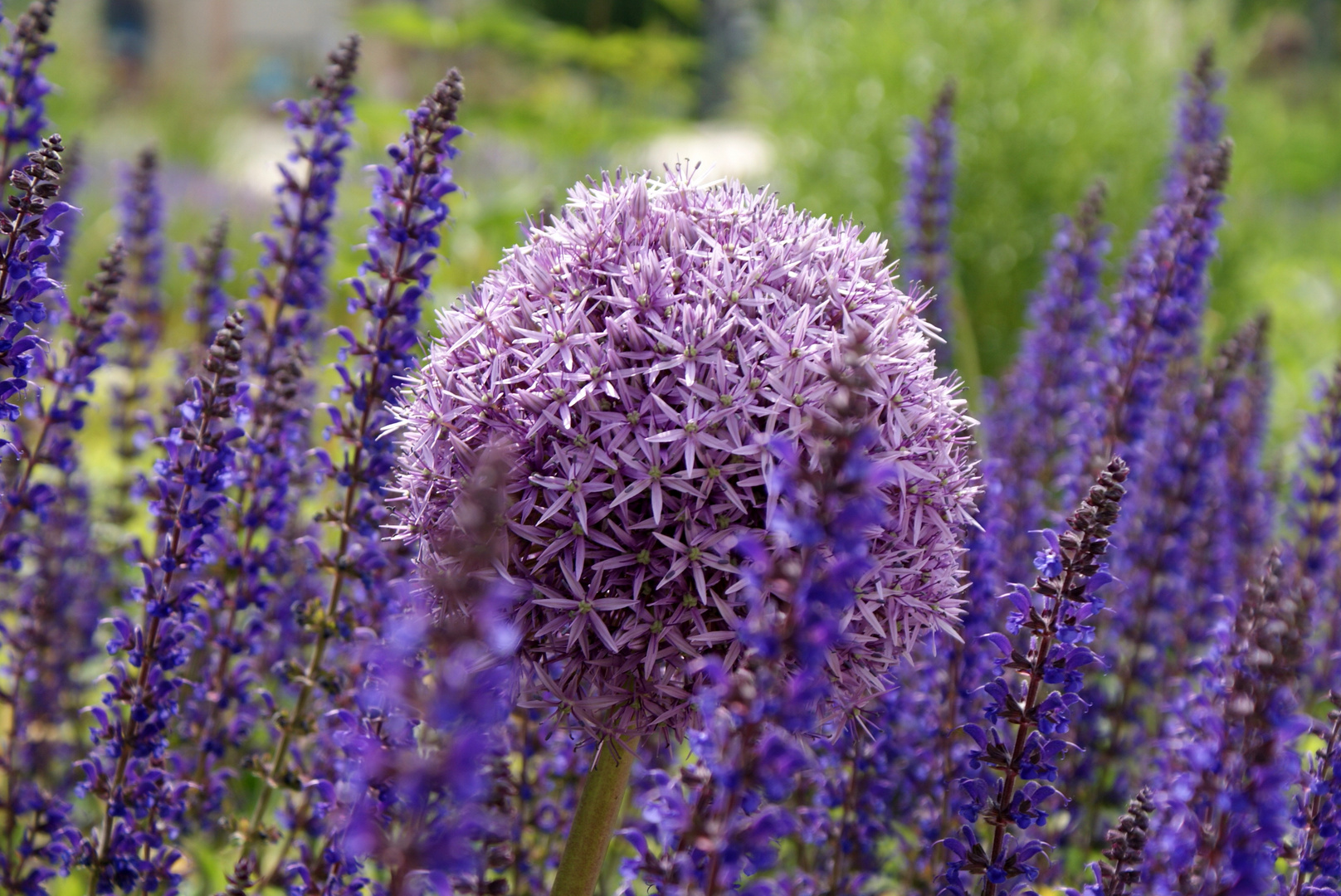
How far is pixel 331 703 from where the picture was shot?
4121 mm

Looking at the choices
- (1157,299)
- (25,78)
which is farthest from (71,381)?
(1157,299)

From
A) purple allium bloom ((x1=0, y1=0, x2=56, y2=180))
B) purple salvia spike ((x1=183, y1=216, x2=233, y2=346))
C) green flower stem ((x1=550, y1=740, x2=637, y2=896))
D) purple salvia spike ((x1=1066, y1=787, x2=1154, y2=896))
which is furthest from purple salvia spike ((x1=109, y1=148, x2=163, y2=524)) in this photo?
purple salvia spike ((x1=1066, y1=787, x2=1154, y2=896))

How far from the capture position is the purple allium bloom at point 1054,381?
546cm

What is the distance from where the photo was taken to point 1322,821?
315 cm

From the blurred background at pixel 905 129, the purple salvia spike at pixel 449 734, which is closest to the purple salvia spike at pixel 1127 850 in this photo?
the purple salvia spike at pixel 449 734

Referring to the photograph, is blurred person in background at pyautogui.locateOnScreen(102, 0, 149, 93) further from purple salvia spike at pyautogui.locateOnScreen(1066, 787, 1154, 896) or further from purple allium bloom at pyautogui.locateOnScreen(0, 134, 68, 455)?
purple salvia spike at pyautogui.locateOnScreen(1066, 787, 1154, 896)

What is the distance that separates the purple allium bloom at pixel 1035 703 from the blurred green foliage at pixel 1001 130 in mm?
8735

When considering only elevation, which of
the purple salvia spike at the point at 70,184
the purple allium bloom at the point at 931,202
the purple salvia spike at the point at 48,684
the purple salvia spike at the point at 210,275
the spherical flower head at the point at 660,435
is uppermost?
the purple allium bloom at the point at 931,202

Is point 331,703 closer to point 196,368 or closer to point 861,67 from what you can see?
point 196,368

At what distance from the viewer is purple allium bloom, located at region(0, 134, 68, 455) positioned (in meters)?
2.88

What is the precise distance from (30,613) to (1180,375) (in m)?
5.82

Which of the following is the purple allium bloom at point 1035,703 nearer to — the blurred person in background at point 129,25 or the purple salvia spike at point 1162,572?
the purple salvia spike at point 1162,572

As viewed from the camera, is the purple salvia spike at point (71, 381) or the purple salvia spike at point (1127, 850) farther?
the purple salvia spike at point (71, 381)

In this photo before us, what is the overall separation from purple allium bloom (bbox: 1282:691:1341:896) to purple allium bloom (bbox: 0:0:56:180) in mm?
4411
